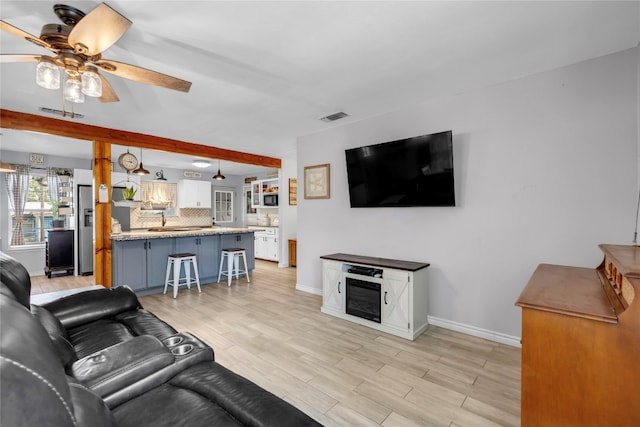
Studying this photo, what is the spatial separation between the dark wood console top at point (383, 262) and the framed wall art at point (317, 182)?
1.05 meters

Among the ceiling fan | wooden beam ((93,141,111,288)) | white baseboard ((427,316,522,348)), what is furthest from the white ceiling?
white baseboard ((427,316,522,348))

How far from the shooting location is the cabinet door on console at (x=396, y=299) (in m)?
3.04

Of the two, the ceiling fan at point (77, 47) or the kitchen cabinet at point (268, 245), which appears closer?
the ceiling fan at point (77, 47)

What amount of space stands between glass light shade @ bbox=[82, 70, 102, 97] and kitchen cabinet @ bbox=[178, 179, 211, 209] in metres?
6.56

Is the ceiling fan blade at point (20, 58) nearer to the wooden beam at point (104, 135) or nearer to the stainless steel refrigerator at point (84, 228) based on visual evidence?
the wooden beam at point (104, 135)

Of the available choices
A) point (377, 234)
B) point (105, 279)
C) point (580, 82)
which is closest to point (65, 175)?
point (105, 279)

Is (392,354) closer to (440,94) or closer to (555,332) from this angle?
(555,332)

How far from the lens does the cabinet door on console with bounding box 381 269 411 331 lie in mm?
3037

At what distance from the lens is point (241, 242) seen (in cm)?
593

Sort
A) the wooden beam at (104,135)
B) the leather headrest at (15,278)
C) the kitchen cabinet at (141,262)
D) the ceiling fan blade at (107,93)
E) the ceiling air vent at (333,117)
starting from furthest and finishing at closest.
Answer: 1. the kitchen cabinet at (141,262)
2. the ceiling air vent at (333,117)
3. the wooden beam at (104,135)
4. the ceiling fan blade at (107,93)
5. the leather headrest at (15,278)

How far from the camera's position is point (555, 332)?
1338 millimetres

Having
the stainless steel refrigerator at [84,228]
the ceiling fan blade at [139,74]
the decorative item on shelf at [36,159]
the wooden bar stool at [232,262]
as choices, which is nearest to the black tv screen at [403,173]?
the ceiling fan blade at [139,74]

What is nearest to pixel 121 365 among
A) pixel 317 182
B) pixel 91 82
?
pixel 91 82

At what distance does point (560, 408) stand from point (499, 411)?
0.74 m
